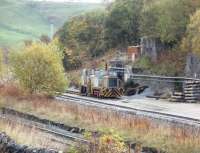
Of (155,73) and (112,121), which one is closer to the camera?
(112,121)

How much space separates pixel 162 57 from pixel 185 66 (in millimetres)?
5060

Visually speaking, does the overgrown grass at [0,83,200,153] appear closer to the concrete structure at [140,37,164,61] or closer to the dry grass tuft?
the dry grass tuft

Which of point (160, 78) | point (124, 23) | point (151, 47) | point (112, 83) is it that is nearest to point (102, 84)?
point (112, 83)

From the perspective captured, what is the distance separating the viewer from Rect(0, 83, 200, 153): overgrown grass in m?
20.3

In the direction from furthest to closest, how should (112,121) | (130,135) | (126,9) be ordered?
(126,9) < (112,121) < (130,135)

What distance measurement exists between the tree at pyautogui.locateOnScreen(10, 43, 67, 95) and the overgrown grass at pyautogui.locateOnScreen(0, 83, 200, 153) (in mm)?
2449

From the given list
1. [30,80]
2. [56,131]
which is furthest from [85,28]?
[56,131]

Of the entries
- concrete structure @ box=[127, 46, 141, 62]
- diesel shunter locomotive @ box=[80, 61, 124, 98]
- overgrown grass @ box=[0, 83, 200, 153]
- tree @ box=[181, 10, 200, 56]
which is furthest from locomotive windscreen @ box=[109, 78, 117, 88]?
concrete structure @ box=[127, 46, 141, 62]

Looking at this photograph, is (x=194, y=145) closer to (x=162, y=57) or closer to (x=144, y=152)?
(x=144, y=152)

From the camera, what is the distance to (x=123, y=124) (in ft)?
82.3

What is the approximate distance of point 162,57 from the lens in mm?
51344

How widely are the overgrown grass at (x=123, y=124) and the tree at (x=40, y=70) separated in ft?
8.03

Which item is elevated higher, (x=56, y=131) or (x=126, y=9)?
(x=126, y=9)

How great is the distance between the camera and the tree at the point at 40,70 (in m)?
39.8
